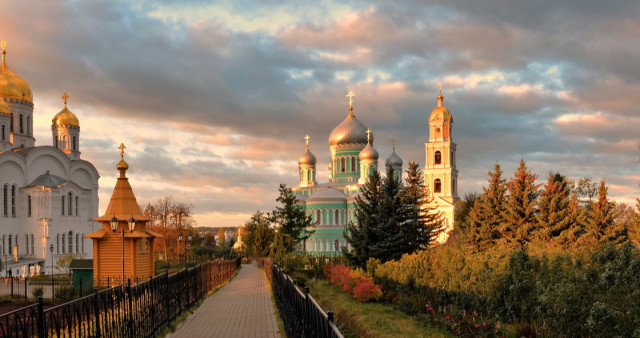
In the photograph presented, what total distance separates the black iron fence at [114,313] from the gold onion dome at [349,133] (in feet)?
174

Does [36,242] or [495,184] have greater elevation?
[495,184]

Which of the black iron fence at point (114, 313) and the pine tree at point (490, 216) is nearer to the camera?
the black iron fence at point (114, 313)

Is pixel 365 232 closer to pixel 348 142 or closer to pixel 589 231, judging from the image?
pixel 589 231

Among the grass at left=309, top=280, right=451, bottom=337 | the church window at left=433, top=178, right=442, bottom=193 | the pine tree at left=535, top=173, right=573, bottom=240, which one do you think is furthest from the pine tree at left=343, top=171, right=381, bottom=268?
the church window at left=433, top=178, right=442, bottom=193

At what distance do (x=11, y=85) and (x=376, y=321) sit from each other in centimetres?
4956

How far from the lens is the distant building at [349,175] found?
201ft

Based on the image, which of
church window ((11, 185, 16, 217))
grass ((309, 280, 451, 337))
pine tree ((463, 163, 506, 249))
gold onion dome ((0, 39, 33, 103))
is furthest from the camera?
gold onion dome ((0, 39, 33, 103))

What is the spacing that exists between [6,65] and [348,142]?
37.4 m

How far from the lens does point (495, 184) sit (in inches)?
1251

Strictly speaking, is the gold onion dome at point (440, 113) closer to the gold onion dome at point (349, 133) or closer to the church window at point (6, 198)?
the gold onion dome at point (349, 133)

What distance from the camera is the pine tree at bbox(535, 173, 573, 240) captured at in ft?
92.6

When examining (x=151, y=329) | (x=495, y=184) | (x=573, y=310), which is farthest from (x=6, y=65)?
(x=573, y=310)

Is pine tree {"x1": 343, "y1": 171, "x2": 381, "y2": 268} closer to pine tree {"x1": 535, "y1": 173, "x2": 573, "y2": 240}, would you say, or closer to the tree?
pine tree {"x1": 535, "y1": 173, "x2": 573, "y2": 240}

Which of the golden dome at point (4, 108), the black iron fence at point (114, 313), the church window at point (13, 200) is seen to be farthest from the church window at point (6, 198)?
the black iron fence at point (114, 313)
